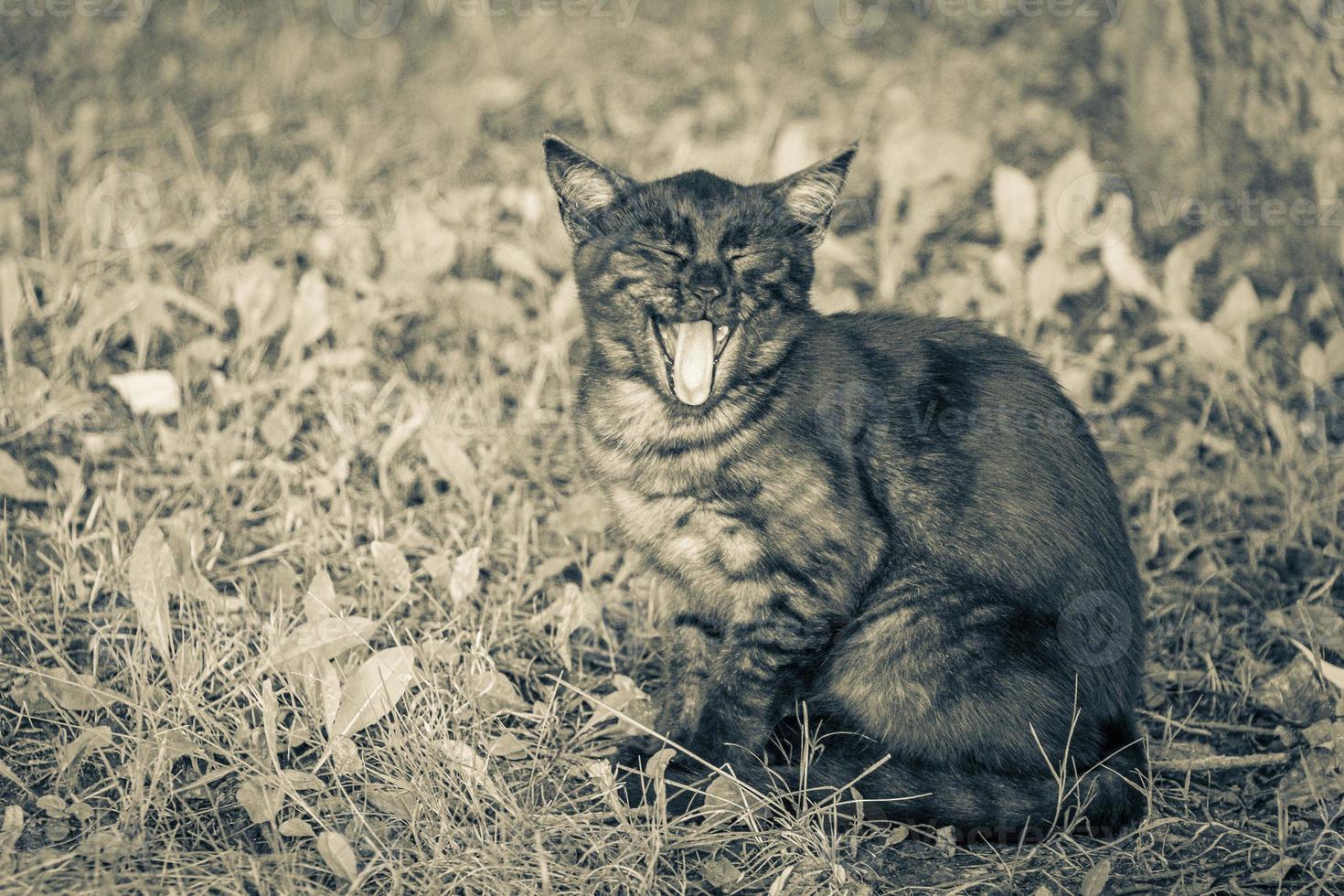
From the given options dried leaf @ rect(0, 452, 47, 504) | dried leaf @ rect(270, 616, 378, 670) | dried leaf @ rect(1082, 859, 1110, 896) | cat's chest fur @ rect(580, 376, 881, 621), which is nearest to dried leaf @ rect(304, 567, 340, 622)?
dried leaf @ rect(270, 616, 378, 670)

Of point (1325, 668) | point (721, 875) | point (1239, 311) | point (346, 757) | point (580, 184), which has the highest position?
point (580, 184)

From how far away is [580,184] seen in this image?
9.02 feet

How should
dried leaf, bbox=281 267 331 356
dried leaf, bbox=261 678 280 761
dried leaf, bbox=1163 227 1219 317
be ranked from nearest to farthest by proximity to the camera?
dried leaf, bbox=261 678 280 761 < dried leaf, bbox=281 267 331 356 < dried leaf, bbox=1163 227 1219 317

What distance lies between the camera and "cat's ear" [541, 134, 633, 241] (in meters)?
2.70

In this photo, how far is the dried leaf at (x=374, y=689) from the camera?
248cm

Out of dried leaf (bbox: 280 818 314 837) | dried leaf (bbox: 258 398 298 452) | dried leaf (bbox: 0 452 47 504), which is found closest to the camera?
dried leaf (bbox: 280 818 314 837)

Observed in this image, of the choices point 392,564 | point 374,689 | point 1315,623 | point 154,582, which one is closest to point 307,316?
point 392,564

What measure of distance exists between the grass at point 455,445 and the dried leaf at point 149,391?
7cm

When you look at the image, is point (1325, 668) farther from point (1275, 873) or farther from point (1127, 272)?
point (1127, 272)

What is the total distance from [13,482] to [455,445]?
1.12 m

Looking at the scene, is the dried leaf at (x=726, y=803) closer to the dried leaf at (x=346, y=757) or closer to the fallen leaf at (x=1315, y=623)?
the dried leaf at (x=346, y=757)

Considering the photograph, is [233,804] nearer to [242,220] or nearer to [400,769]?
[400,769]

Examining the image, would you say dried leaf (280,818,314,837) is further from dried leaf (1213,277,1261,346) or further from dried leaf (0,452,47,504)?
dried leaf (1213,277,1261,346)

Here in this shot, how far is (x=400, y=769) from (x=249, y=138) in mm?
3482
